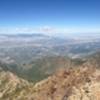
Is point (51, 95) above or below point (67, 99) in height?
below

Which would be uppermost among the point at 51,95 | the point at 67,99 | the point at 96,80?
the point at 96,80

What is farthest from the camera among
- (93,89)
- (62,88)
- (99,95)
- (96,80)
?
(62,88)

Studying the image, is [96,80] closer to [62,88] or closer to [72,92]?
[72,92]

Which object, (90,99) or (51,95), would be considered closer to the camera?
(90,99)

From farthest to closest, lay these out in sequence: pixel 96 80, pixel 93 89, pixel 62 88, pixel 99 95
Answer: pixel 62 88 < pixel 96 80 < pixel 93 89 < pixel 99 95

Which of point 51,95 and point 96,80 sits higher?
point 96,80

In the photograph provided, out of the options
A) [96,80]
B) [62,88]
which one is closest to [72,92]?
[96,80]

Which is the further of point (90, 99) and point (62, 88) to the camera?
point (62, 88)

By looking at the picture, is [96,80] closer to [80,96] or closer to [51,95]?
[80,96]

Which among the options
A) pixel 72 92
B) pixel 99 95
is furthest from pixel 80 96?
pixel 99 95
